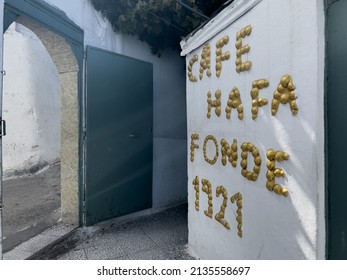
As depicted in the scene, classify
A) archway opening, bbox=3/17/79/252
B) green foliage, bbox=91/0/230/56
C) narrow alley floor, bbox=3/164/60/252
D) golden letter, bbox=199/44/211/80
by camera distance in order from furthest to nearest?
archway opening, bbox=3/17/79/252 < green foliage, bbox=91/0/230/56 < narrow alley floor, bbox=3/164/60/252 < golden letter, bbox=199/44/211/80

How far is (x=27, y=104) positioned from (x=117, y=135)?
11.1ft

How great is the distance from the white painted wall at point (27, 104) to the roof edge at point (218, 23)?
4404 millimetres

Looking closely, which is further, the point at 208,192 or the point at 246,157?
the point at 208,192

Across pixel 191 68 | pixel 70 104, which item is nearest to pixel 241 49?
pixel 191 68

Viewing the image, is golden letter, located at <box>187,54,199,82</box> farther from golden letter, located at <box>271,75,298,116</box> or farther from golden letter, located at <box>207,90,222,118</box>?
golden letter, located at <box>271,75,298,116</box>

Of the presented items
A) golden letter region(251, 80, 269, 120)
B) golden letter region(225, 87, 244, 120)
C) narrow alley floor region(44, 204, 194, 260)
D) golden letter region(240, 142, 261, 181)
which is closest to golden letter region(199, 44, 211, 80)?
golden letter region(225, 87, 244, 120)

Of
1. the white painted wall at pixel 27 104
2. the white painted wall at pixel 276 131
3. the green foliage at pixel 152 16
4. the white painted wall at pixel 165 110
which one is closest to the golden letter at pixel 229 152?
the white painted wall at pixel 276 131

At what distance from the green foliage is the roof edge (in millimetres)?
1171

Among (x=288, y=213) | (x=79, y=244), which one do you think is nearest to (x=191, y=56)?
(x=288, y=213)

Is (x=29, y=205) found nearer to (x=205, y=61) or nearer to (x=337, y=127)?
(x=205, y=61)

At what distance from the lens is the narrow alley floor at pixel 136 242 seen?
299cm

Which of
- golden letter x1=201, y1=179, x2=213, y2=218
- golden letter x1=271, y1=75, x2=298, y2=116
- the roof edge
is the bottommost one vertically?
golden letter x1=201, y1=179, x2=213, y2=218

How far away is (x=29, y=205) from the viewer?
14.0ft

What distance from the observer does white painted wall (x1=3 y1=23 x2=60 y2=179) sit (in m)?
5.80
